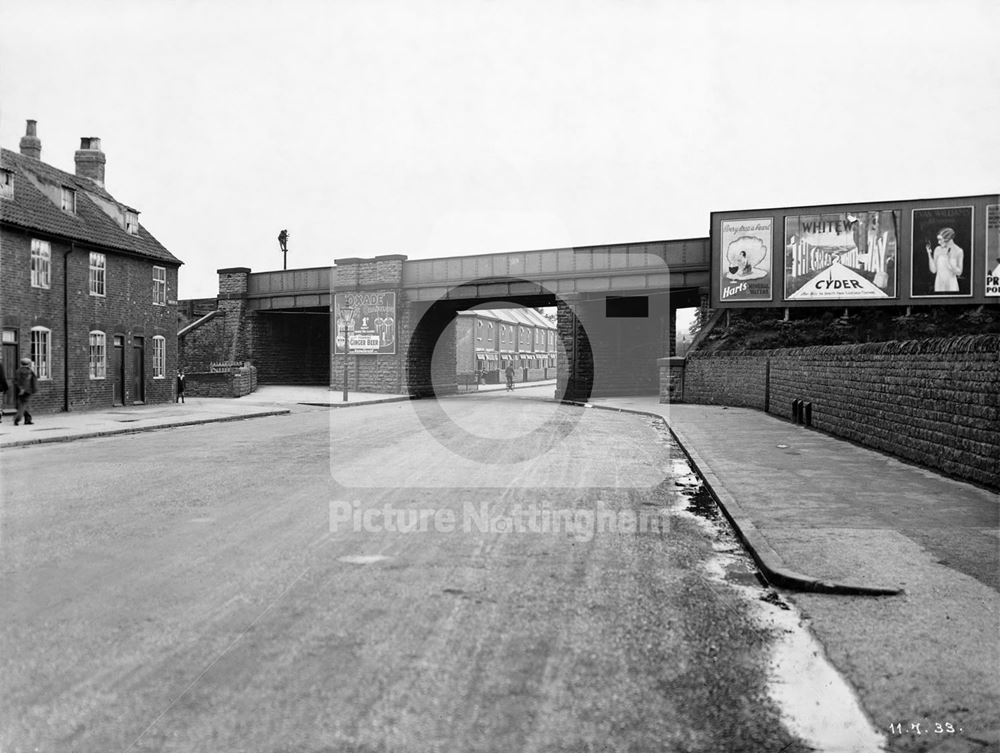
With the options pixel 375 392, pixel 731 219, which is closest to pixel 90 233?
pixel 375 392

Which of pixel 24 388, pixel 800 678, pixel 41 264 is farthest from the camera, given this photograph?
pixel 41 264

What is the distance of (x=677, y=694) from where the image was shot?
12.6 ft

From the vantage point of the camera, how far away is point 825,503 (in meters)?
8.89

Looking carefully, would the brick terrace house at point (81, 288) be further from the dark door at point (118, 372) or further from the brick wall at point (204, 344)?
the brick wall at point (204, 344)

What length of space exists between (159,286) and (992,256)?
110 feet

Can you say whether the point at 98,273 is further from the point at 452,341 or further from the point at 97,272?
the point at 452,341

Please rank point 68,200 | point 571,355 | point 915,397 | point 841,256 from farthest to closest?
1. point 571,355
2. point 841,256
3. point 68,200
4. point 915,397

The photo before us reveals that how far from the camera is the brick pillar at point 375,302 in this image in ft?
137

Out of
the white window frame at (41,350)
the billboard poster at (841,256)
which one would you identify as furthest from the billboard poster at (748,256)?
the white window frame at (41,350)

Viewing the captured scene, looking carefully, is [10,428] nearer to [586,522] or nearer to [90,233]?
[90,233]

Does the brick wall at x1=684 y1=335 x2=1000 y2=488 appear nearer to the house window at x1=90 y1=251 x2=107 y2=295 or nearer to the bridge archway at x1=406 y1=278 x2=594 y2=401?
the bridge archway at x1=406 y1=278 x2=594 y2=401

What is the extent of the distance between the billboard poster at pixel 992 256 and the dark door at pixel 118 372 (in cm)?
3390

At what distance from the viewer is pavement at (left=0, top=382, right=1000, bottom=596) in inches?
240

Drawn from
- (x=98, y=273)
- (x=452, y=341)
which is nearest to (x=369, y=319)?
(x=452, y=341)
